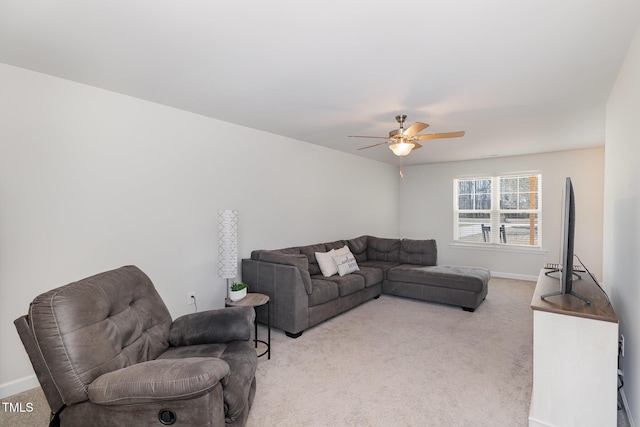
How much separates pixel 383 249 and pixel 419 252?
0.66 m

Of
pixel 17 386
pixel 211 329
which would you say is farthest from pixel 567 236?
pixel 17 386

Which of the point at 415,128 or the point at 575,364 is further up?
the point at 415,128

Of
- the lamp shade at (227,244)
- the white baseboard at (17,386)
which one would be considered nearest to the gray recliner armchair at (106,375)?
the white baseboard at (17,386)

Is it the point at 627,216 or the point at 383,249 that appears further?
the point at 383,249

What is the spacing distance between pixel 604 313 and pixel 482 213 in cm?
517

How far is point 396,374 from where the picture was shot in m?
2.56

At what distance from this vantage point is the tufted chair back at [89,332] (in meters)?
1.41

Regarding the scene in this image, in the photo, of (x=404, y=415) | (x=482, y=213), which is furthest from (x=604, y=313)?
(x=482, y=213)

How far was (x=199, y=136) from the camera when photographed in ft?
11.4

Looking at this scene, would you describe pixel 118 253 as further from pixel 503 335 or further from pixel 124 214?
pixel 503 335

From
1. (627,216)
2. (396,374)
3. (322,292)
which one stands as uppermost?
(627,216)

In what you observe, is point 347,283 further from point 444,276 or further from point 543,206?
point 543,206

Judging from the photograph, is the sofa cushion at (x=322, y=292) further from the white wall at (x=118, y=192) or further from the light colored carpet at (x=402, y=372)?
the white wall at (x=118, y=192)

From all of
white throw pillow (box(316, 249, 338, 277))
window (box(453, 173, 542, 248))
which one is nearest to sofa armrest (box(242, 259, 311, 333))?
white throw pillow (box(316, 249, 338, 277))
